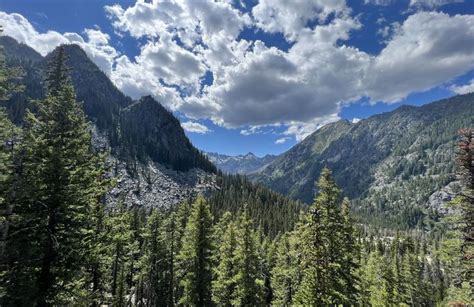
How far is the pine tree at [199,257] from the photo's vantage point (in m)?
35.3

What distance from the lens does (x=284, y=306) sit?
46.2 metres

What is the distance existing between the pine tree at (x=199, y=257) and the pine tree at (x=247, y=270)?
12.1ft

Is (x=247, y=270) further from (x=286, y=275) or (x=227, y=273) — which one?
(x=286, y=275)

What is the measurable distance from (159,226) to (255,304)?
19.2 m

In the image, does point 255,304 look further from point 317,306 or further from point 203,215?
point 317,306

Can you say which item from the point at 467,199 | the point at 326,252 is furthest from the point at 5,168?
the point at 467,199

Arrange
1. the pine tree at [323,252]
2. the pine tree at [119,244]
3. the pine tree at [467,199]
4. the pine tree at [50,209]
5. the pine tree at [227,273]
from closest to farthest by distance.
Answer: the pine tree at [50,209], the pine tree at [467,199], the pine tree at [323,252], the pine tree at [119,244], the pine tree at [227,273]

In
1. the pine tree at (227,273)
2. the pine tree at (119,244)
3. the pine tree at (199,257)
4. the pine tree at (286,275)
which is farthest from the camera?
the pine tree at (286,275)

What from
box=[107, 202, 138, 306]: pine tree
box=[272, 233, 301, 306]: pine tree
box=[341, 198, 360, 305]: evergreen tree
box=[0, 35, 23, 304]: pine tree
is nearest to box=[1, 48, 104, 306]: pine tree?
box=[0, 35, 23, 304]: pine tree

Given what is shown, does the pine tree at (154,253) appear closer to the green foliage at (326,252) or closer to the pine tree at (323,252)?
the green foliage at (326,252)

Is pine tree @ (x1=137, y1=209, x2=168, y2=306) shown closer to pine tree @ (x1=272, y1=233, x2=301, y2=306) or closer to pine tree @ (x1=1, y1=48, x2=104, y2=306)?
pine tree @ (x1=272, y1=233, x2=301, y2=306)

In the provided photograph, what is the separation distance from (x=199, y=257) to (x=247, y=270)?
19.8 feet

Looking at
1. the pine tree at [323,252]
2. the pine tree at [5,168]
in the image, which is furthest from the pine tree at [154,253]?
the pine tree at [5,168]

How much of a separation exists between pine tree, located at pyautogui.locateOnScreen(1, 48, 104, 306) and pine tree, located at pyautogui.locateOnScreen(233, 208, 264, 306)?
1896 cm
